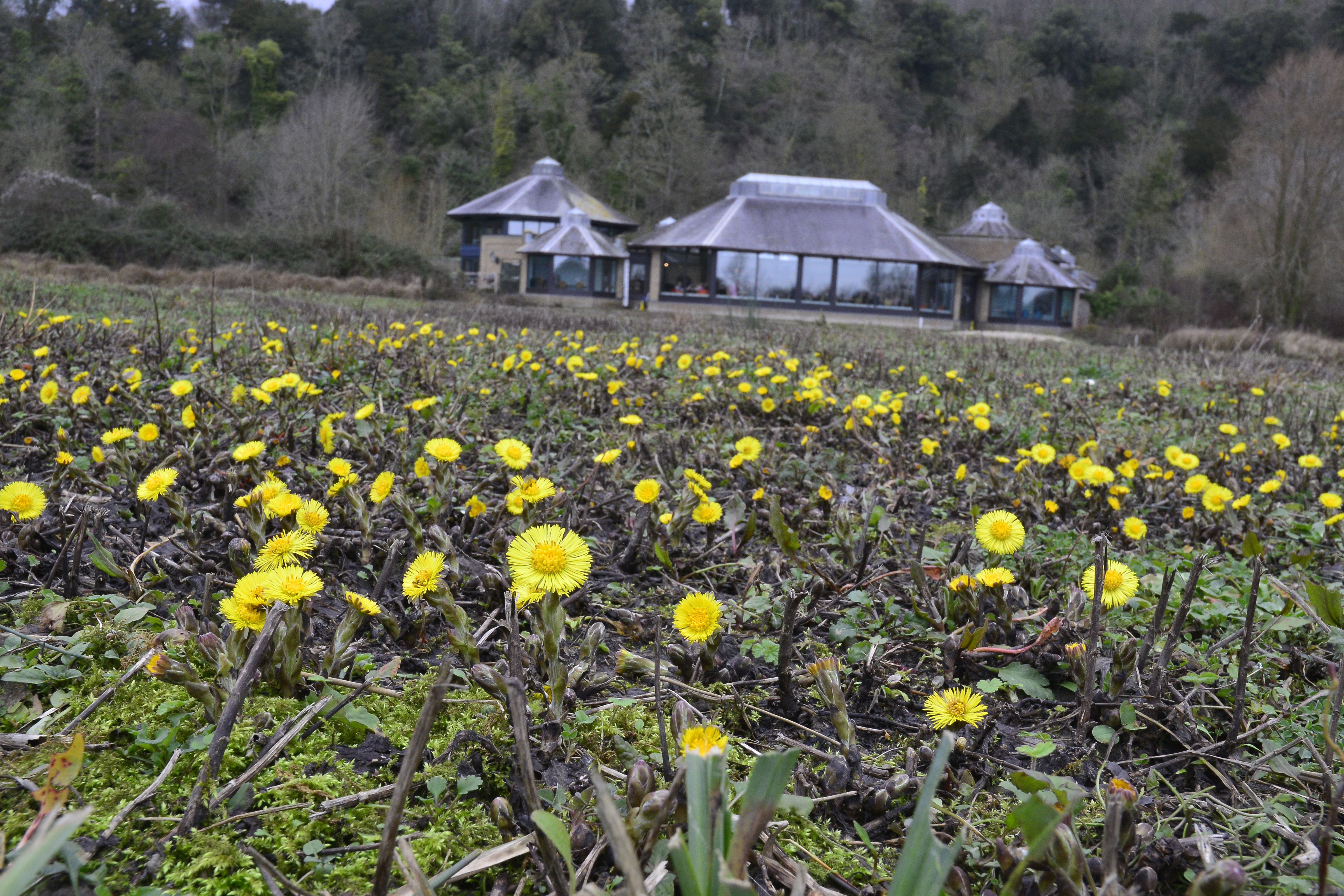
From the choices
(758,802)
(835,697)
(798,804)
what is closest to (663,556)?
(835,697)

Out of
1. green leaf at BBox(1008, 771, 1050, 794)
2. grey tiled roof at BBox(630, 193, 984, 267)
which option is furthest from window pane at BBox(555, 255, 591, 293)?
green leaf at BBox(1008, 771, 1050, 794)

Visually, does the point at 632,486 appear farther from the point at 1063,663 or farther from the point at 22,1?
the point at 22,1

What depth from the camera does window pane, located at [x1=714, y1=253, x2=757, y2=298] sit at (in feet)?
96.2

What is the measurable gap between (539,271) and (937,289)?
47.0 ft

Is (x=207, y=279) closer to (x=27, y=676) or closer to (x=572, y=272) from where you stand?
(x=572, y=272)

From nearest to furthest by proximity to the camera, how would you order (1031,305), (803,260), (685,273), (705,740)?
(705,740)
(803,260)
(685,273)
(1031,305)

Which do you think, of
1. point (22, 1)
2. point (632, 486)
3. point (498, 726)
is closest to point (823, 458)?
point (632, 486)

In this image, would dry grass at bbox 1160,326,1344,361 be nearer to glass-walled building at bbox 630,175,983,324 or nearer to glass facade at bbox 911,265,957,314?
glass-walled building at bbox 630,175,983,324

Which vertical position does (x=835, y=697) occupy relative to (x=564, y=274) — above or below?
below

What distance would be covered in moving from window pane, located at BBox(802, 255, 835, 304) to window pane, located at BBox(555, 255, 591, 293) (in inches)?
317

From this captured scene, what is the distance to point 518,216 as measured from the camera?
36.9 metres

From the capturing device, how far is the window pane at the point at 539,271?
31.8 m

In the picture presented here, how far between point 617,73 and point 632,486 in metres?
55.2

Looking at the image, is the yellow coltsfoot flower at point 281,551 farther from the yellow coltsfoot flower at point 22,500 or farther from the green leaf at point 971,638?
the green leaf at point 971,638
